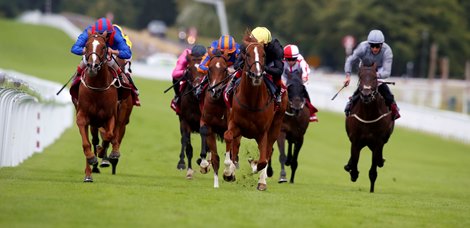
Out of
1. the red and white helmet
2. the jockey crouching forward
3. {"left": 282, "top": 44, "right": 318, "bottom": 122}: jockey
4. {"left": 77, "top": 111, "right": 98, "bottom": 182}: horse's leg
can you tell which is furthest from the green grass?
the red and white helmet

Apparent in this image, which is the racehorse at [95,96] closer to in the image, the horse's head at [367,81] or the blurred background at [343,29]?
the horse's head at [367,81]

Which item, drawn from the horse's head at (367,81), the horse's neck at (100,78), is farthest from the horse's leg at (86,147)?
the horse's head at (367,81)

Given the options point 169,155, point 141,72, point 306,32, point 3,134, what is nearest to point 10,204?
point 3,134

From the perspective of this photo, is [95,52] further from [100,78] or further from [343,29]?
[343,29]

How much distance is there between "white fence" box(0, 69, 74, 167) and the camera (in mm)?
18844

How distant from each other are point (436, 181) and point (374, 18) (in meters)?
68.6

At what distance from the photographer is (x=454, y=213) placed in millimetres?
15273

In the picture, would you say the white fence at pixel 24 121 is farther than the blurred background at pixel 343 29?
No

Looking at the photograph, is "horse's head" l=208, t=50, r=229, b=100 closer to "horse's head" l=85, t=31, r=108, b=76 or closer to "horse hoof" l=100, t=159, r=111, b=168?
"horse's head" l=85, t=31, r=108, b=76

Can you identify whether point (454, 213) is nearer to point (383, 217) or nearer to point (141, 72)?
point (383, 217)

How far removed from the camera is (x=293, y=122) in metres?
21.6

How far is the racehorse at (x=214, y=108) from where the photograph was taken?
17.4 meters

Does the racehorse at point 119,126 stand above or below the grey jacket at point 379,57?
below

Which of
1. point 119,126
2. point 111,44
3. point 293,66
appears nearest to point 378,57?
point 293,66
